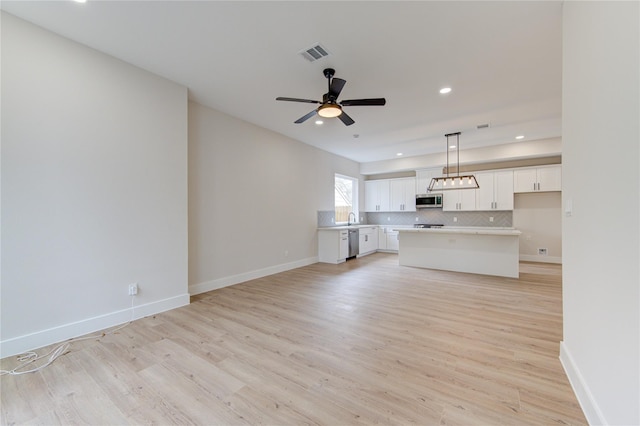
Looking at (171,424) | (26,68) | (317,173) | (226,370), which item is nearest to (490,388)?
(226,370)

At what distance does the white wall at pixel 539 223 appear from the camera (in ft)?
20.0

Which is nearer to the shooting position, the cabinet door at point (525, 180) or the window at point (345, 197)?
the cabinet door at point (525, 180)

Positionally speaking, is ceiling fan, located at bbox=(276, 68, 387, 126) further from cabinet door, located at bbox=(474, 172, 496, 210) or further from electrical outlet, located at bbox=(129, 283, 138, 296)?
cabinet door, located at bbox=(474, 172, 496, 210)

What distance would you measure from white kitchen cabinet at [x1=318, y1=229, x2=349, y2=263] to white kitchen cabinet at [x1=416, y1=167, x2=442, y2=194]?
285cm

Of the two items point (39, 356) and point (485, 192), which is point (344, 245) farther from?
point (39, 356)

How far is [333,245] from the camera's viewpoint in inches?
248

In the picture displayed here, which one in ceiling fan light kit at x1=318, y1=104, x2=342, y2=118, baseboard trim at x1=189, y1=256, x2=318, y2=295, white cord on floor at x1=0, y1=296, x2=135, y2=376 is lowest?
white cord on floor at x1=0, y1=296, x2=135, y2=376

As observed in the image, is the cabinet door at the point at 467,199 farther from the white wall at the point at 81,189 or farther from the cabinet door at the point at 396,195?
the white wall at the point at 81,189

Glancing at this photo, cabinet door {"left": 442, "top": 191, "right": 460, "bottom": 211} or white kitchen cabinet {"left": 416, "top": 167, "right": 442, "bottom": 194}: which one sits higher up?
white kitchen cabinet {"left": 416, "top": 167, "right": 442, "bottom": 194}

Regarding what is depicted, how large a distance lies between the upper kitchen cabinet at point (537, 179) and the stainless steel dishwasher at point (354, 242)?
4.14 meters

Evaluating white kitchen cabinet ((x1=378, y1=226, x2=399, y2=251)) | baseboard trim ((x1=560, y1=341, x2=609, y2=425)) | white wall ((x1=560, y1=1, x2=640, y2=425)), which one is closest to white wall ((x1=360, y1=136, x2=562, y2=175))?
white kitchen cabinet ((x1=378, y1=226, x2=399, y2=251))

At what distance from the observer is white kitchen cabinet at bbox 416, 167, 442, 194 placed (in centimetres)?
731

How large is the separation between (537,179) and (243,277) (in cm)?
715

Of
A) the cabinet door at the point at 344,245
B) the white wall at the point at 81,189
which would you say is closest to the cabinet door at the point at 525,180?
the cabinet door at the point at 344,245
